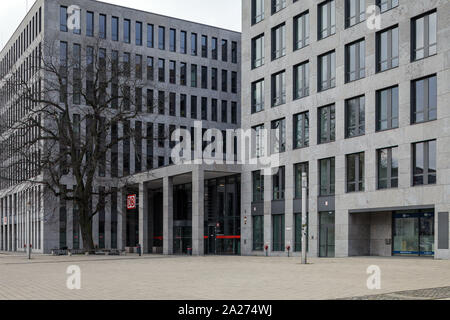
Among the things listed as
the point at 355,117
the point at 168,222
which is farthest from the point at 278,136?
the point at 168,222

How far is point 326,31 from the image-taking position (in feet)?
148

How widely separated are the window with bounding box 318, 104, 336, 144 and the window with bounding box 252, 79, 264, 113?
7719mm

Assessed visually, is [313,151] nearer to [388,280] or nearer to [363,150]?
[363,150]

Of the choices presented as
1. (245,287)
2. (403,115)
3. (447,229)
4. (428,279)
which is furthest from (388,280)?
(403,115)

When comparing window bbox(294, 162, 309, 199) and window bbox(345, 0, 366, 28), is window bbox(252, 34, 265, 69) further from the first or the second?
window bbox(345, 0, 366, 28)

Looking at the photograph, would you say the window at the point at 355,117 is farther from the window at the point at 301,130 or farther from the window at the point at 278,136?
the window at the point at 278,136

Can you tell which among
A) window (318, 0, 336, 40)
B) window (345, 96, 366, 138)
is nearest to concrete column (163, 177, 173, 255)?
window (345, 96, 366, 138)

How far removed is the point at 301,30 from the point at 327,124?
820 centimetres

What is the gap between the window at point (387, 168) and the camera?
38594 mm

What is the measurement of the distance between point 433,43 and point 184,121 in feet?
147

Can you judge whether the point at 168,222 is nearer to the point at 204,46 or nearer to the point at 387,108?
the point at 387,108

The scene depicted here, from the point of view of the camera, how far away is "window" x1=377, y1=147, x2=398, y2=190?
38.6 metres

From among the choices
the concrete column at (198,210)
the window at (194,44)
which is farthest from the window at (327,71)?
the window at (194,44)

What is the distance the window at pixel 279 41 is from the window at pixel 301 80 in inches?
89.6
